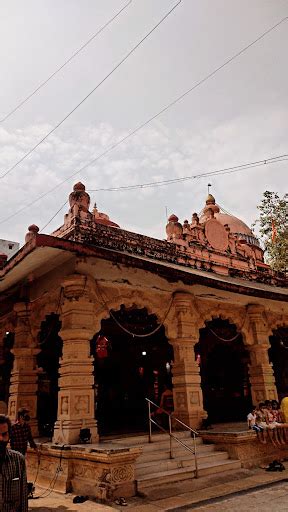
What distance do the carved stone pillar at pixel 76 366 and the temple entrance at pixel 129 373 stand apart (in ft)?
15.2

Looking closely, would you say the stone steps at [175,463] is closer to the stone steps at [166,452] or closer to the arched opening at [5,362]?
the stone steps at [166,452]

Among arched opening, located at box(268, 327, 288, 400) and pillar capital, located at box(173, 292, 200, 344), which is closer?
pillar capital, located at box(173, 292, 200, 344)

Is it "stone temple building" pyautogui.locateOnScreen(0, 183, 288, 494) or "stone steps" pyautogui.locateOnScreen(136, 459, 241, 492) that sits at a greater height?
"stone temple building" pyautogui.locateOnScreen(0, 183, 288, 494)

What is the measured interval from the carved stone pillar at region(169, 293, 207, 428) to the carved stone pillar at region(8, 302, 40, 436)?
333cm

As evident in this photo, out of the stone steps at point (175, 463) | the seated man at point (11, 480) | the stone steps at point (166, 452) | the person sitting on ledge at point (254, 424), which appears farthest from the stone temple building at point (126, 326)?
the seated man at point (11, 480)

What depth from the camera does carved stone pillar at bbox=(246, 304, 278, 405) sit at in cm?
1062

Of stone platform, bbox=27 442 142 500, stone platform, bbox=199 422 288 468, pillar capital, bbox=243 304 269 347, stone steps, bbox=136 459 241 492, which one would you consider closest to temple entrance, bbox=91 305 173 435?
pillar capital, bbox=243 304 269 347

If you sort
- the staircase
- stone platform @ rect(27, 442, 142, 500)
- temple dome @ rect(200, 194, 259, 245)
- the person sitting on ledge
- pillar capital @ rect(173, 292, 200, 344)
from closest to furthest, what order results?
1. stone platform @ rect(27, 442, 142, 500)
2. the staircase
3. the person sitting on ledge
4. pillar capital @ rect(173, 292, 200, 344)
5. temple dome @ rect(200, 194, 259, 245)

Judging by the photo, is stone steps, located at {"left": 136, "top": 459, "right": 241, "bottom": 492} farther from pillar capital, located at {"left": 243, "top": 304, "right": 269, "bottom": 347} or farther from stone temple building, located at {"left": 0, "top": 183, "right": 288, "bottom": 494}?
pillar capital, located at {"left": 243, "top": 304, "right": 269, "bottom": 347}

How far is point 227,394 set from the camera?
1463 centimetres

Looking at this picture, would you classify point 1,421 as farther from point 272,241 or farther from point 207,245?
point 272,241

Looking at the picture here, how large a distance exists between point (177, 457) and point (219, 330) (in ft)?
20.5

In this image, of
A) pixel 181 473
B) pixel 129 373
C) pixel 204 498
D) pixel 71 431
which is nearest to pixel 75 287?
pixel 71 431

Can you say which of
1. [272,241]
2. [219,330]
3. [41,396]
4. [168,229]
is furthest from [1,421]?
[272,241]
